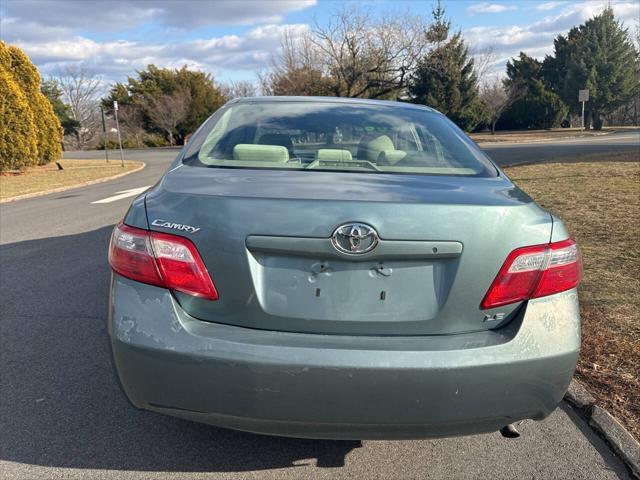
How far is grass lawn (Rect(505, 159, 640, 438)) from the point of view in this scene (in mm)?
2986

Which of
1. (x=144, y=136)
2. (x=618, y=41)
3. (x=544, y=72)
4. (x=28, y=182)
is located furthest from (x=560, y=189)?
(x=544, y=72)

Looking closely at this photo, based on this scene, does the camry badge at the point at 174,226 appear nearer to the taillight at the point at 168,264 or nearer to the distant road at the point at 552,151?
the taillight at the point at 168,264

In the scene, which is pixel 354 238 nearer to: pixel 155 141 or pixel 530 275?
pixel 530 275

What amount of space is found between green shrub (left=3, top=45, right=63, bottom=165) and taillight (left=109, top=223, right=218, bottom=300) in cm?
2261

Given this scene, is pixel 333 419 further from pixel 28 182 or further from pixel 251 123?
pixel 28 182

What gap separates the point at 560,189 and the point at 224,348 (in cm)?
953

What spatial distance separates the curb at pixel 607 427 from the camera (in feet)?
7.79

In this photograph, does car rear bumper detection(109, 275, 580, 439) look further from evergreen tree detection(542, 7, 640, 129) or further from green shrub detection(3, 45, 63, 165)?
evergreen tree detection(542, 7, 640, 129)

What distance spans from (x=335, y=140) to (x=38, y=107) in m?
23.1

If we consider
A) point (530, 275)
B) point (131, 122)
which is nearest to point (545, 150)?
point (530, 275)

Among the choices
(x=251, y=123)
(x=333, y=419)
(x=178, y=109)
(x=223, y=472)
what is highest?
(x=178, y=109)

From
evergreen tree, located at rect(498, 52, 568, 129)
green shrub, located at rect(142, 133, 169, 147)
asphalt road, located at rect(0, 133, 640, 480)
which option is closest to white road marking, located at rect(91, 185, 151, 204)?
asphalt road, located at rect(0, 133, 640, 480)

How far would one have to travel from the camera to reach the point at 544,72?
197 ft

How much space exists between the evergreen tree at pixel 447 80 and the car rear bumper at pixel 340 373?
37655mm
